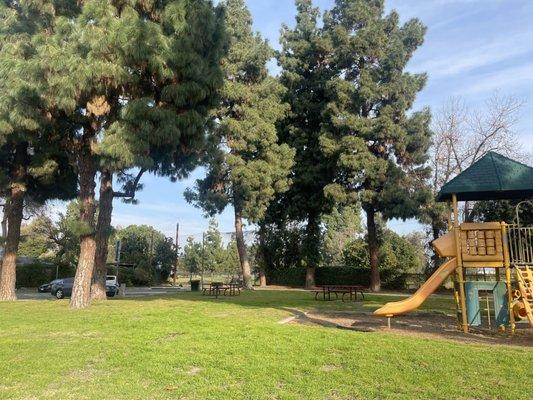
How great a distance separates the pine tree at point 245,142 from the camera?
95.2ft

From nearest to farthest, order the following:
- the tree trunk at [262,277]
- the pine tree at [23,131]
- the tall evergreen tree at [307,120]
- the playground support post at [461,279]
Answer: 1. the playground support post at [461,279]
2. the pine tree at [23,131]
3. the tall evergreen tree at [307,120]
4. the tree trunk at [262,277]

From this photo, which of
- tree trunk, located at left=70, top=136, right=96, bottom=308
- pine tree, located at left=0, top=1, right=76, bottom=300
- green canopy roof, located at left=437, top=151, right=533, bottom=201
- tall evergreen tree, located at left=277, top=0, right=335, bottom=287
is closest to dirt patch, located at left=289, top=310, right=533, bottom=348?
green canopy roof, located at left=437, top=151, right=533, bottom=201

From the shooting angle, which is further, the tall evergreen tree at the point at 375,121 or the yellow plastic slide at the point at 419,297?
the tall evergreen tree at the point at 375,121

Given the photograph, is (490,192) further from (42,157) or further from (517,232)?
(42,157)

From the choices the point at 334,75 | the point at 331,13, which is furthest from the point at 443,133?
the point at 331,13

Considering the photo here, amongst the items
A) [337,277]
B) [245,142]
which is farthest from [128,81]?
[337,277]

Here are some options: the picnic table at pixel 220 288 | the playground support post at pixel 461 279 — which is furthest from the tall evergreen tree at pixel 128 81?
the playground support post at pixel 461 279

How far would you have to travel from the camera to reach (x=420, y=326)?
1095 centimetres

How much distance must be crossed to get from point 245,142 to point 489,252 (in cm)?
2064

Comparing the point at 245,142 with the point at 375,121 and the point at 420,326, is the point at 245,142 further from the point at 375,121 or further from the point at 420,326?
the point at 420,326

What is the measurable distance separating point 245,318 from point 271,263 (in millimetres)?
27527

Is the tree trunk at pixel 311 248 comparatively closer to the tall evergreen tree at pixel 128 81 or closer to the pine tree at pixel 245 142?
the pine tree at pixel 245 142

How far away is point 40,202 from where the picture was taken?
20.8 metres

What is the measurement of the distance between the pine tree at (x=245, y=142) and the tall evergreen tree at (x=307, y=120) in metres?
1.95
